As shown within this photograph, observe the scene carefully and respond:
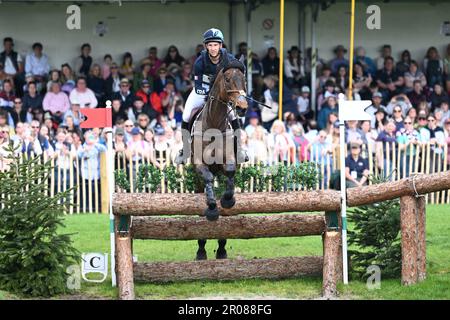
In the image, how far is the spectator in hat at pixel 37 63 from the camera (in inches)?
966

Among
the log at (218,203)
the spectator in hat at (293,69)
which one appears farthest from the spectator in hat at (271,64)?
the log at (218,203)

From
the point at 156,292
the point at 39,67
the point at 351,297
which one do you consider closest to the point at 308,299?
the point at 351,297

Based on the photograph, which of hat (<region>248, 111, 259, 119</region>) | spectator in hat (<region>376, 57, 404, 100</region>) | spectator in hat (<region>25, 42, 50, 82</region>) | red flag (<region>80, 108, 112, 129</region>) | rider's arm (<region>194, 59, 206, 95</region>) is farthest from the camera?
spectator in hat (<region>376, 57, 404, 100</region>)

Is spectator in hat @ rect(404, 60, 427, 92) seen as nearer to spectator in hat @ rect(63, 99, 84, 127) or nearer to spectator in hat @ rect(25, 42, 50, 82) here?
spectator in hat @ rect(63, 99, 84, 127)

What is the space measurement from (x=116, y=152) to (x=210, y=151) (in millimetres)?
7163

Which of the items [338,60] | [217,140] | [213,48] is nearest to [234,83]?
[213,48]

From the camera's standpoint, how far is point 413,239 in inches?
516

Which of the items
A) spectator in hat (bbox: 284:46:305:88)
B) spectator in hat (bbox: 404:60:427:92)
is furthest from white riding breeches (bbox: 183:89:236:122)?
spectator in hat (bbox: 404:60:427:92)

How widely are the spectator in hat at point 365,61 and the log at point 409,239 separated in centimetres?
1307

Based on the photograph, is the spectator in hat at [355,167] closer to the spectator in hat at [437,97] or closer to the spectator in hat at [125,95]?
the spectator in hat at [437,97]

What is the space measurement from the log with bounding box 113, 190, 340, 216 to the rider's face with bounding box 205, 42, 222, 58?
179 cm

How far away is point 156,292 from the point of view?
43.6ft

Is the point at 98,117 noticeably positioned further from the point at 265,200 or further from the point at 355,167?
the point at 355,167

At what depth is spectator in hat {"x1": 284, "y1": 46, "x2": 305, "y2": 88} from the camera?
2536cm
